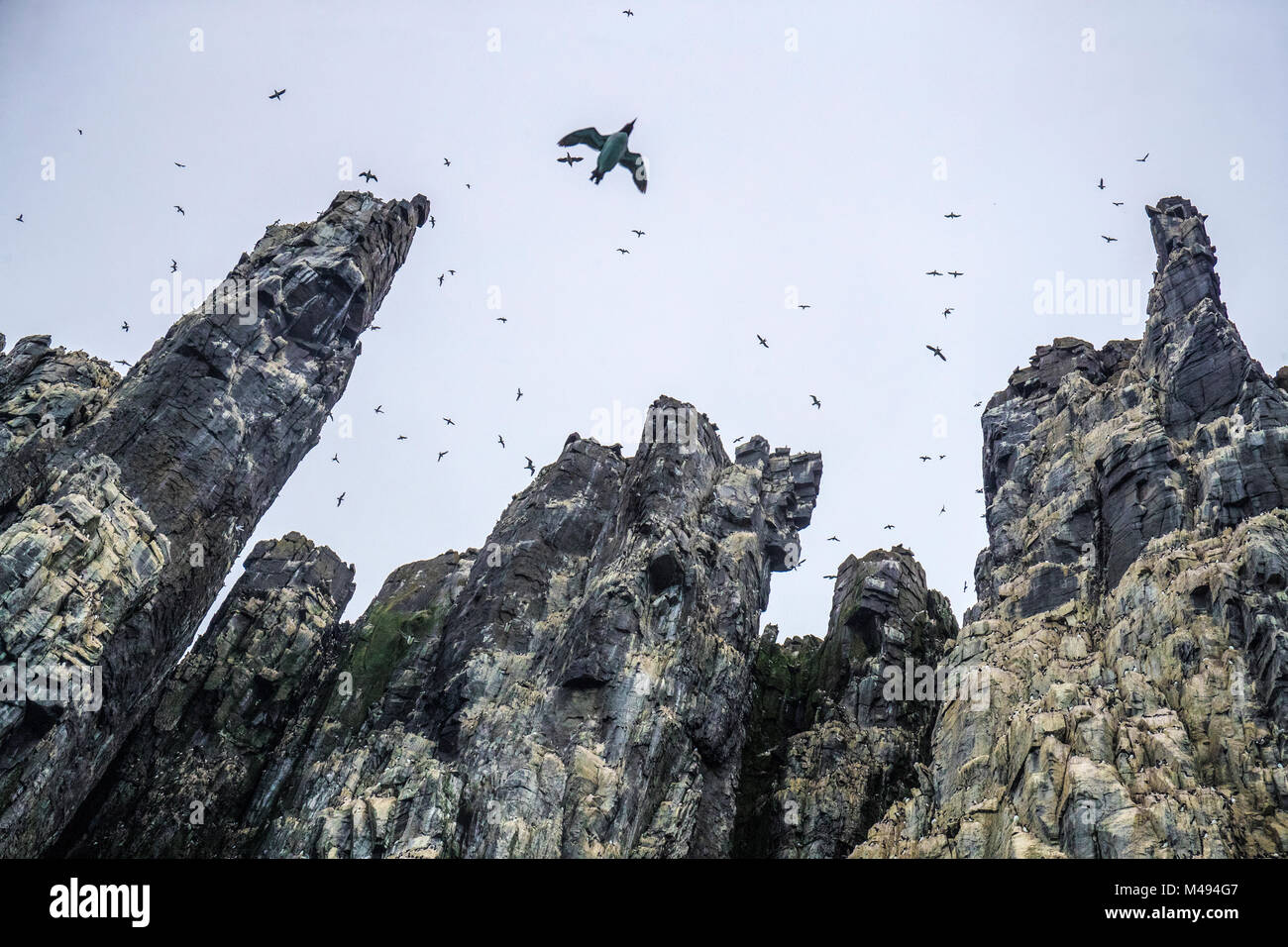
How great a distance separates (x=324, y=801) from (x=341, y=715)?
28.7ft

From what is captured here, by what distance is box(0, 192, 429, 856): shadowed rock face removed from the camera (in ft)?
206

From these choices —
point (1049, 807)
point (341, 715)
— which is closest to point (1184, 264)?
point (1049, 807)

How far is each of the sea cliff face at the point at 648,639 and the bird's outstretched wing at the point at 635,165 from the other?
27.1 metres

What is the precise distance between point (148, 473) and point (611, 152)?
41.2 meters

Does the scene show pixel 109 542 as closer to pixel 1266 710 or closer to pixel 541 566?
pixel 541 566

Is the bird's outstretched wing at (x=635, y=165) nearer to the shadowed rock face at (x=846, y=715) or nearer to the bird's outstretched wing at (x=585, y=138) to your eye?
the bird's outstretched wing at (x=585, y=138)

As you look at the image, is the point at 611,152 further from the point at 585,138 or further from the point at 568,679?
the point at 568,679

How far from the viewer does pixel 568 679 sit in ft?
208

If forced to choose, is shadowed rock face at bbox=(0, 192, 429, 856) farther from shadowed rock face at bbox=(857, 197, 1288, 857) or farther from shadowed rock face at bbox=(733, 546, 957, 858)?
shadowed rock face at bbox=(857, 197, 1288, 857)

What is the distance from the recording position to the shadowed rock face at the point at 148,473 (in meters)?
62.7

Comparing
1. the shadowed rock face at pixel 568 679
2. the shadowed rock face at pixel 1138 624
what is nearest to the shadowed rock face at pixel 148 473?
the shadowed rock face at pixel 568 679

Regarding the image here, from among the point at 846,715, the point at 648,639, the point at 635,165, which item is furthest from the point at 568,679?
the point at 635,165

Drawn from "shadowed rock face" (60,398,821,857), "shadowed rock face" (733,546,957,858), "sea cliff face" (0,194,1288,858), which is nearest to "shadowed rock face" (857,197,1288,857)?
"sea cliff face" (0,194,1288,858)
